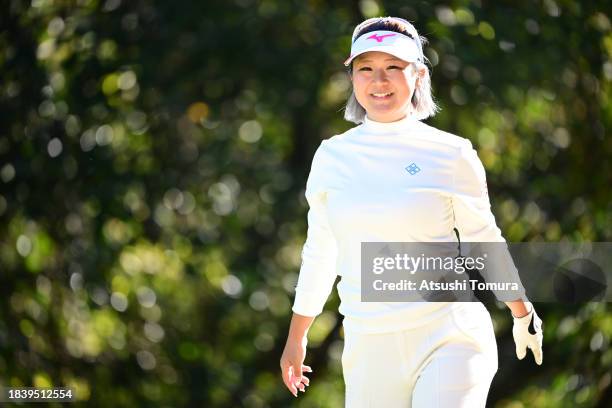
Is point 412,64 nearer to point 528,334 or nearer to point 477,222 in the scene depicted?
point 477,222

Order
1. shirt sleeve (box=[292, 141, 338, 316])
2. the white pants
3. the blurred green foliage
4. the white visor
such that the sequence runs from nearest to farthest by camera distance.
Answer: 1. the white pants
2. the white visor
3. shirt sleeve (box=[292, 141, 338, 316])
4. the blurred green foliage

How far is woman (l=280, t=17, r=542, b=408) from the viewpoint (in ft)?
8.13

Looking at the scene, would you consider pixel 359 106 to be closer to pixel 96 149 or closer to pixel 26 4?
pixel 96 149

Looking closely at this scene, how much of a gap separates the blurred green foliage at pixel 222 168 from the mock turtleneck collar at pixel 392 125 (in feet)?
3.32

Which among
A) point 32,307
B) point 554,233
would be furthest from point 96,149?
point 554,233

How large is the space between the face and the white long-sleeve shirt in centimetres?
3

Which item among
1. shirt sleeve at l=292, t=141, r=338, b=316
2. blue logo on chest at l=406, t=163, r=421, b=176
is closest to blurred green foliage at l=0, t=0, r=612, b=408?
shirt sleeve at l=292, t=141, r=338, b=316

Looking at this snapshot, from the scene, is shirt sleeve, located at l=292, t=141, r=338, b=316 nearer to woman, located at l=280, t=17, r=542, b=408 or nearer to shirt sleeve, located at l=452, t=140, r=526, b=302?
woman, located at l=280, t=17, r=542, b=408

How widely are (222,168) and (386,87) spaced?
3.74ft

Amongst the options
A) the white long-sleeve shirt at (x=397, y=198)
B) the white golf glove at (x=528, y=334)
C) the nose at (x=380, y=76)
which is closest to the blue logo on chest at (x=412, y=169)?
the white long-sleeve shirt at (x=397, y=198)

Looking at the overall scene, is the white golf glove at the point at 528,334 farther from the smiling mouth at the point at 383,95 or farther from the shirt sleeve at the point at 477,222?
the smiling mouth at the point at 383,95

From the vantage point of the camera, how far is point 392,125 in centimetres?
258

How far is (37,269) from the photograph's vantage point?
3854mm

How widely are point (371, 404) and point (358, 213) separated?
16.8 inches
